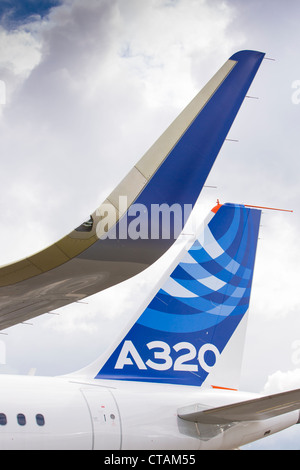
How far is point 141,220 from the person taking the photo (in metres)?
3.85

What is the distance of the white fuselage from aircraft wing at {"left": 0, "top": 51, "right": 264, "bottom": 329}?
493cm

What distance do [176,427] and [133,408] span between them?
0.79 metres

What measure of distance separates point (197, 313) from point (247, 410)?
322cm

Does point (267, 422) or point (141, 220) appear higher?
point (141, 220)

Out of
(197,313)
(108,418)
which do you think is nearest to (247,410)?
(108,418)

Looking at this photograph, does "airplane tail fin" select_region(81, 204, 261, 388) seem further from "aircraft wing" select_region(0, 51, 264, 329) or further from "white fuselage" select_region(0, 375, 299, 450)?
"aircraft wing" select_region(0, 51, 264, 329)

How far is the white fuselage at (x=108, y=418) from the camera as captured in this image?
8.94 metres

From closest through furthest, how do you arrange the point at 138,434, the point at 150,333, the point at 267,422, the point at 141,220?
the point at 141,220, the point at 138,434, the point at 267,422, the point at 150,333

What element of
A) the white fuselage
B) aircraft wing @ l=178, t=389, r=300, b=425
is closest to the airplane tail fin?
the white fuselage

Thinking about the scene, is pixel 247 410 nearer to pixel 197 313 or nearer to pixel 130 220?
pixel 197 313

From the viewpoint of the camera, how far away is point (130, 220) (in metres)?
3.85

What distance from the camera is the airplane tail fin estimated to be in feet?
38.8
